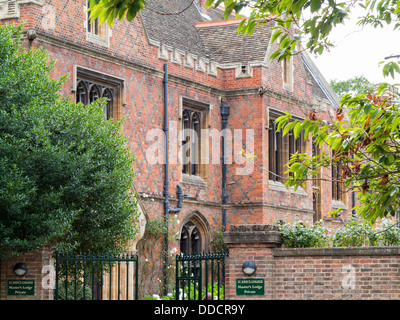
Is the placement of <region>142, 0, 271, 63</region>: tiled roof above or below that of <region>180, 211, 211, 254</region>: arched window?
above

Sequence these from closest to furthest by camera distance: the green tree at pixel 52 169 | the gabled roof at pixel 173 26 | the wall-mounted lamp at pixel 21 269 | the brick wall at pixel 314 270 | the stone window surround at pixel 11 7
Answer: the brick wall at pixel 314 270 < the wall-mounted lamp at pixel 21 269 < the green tree at pixel 52 169 < the stone window surround at pixel 11 7 < the gabled roof at pixel 173 26

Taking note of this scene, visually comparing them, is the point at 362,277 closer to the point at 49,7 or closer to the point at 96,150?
the point at 96,150

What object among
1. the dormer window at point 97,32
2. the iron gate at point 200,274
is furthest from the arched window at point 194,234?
the iron gate at point 200,274

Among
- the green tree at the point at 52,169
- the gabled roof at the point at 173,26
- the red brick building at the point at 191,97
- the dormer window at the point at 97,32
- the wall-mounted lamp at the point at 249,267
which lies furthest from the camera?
the gabled roof at the point at 173,26

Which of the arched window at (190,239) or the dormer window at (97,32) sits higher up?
the dormer window at (97,32)

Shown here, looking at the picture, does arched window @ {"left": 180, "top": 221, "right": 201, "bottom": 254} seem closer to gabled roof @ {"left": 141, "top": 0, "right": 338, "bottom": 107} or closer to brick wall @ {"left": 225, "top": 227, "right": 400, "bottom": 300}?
gabled roof @ {"left": 141, "top": 0, "right": 338, "bottom": 107}

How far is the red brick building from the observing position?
69.2 ft

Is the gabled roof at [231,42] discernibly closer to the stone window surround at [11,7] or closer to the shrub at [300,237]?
the stone window surround at [11,7]

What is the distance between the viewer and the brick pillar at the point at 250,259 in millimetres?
12242

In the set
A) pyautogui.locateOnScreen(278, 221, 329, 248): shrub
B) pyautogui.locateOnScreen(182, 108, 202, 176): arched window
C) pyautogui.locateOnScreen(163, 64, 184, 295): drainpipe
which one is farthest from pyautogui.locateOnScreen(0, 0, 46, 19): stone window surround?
pyautogui.locateOnScreen(278, 221, 329, 248): shrub

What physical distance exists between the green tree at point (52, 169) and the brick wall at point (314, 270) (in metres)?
3.45

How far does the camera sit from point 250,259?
40.5ft

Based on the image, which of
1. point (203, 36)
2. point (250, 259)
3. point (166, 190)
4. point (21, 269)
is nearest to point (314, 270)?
point (250, 259)

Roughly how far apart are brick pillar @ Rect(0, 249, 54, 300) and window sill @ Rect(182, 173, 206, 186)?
1149 centimetres
